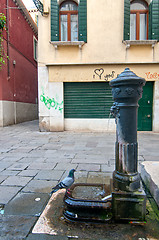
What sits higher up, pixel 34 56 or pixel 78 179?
pixel 34 56

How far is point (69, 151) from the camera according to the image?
5129mm

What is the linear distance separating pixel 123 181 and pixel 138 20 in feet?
27.7

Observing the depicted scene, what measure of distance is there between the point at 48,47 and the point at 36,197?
287 inches

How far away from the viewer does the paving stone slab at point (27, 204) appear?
7.23 feet

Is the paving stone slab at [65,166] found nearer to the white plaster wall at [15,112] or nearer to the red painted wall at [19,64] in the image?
the white plaster wall at [15,112]

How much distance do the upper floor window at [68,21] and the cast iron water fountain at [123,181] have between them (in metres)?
7.45

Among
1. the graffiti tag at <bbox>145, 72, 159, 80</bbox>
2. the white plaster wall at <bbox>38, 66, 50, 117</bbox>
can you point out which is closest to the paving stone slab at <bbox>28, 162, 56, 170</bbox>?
the white plaster wall at <bbox>38, 66, 50, 117</bbox>

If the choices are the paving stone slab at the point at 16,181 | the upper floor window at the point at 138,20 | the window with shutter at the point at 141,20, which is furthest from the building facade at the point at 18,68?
the paving stone slab at the point at 16,181

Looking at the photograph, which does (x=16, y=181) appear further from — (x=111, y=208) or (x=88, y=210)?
(x=111, y=208)

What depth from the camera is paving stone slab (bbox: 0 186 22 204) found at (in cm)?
251

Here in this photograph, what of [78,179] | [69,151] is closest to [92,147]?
[69,151]

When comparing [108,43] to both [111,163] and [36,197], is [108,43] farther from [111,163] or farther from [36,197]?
[36,197]

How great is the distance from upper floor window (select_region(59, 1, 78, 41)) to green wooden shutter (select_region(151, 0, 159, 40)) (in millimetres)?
3371

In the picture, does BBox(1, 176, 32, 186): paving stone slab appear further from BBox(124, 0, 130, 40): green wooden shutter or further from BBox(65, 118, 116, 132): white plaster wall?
BBox(124, 0, 130, 40): green wooden shutter
